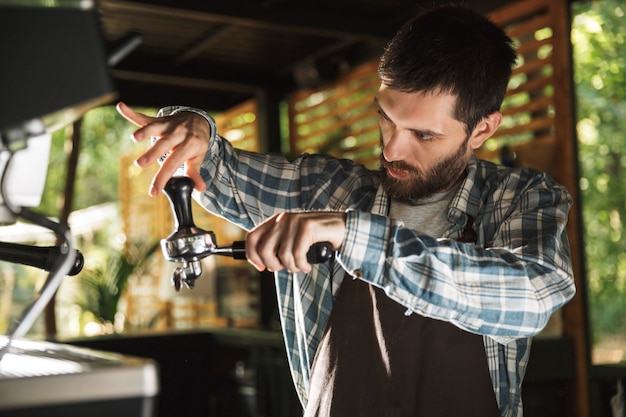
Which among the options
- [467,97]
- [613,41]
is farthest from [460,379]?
[613,41]

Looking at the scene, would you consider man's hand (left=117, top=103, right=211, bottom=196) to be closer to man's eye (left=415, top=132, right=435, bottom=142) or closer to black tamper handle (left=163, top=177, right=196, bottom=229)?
black tamper handle (left=163, top=177, right=196, bottom=229)

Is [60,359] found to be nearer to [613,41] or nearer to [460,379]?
[460,379]

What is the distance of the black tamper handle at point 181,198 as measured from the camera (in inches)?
47.5

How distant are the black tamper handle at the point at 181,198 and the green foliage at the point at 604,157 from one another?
19.6 feet

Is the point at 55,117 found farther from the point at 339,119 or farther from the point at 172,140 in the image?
the point at 339,119

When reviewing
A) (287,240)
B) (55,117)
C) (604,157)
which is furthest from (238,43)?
(55,117)

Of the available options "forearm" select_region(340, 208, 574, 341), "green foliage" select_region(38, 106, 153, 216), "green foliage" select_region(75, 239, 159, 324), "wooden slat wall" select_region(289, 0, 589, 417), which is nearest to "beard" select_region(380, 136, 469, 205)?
"forearm" select_region(340, 208, 574, 341)

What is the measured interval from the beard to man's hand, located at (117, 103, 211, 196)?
0.39m

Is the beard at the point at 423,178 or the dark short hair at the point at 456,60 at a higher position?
the dark short hair at the point at 456,60

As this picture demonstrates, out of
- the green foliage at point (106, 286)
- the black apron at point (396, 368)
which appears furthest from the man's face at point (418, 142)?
the green foliage at point (106, 286)

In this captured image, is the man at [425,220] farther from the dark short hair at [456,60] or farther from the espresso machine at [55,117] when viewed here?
the espresso machine at [55,117]

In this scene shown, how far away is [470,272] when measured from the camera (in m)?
1.23

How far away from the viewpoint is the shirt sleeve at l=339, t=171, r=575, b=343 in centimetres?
117

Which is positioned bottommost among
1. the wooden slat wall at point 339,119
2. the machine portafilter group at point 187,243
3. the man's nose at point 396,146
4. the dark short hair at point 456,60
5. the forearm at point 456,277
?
the forearm at point 456,277
